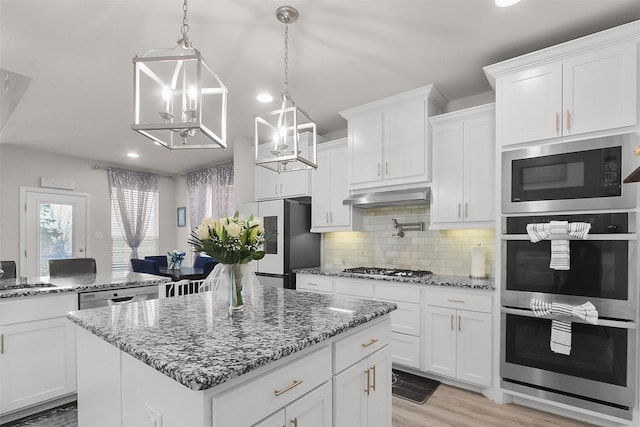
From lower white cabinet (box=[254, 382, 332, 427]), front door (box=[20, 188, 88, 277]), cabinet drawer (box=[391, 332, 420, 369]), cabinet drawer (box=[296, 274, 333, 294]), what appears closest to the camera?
lower white cabinet (box=[254, 382, 332, 427])

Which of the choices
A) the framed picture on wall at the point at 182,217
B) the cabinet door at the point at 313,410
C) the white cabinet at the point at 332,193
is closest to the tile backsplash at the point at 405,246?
the white cabinet at the point at 332,193

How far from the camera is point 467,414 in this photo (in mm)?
2414

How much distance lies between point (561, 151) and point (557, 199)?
332 mm

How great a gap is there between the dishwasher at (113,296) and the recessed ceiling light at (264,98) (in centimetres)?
204

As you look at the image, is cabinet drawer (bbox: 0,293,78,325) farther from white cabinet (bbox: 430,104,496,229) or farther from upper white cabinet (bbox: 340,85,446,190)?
white cabinet (bbox: 430,104,496,229)

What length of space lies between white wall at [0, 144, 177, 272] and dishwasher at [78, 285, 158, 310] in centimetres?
407

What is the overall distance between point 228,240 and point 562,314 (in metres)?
2.24

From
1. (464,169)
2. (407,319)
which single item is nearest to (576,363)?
(407,319)

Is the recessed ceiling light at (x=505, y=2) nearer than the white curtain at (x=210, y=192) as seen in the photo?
Yes

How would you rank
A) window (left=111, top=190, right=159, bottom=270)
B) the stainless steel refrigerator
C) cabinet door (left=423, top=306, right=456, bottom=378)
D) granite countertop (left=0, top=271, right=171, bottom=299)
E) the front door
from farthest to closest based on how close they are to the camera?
window (left=111, top=190, right=159, bottom=270) → the front door → the stainless steel refrigerator → cabinet door (left=423, top=306, right=456, bottom=378) → granite countertop (left=0, top=271, right=171, bottom=299)

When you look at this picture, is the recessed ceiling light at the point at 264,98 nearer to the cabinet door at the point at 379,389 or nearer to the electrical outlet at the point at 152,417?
the cabinet door at the point at 379,389

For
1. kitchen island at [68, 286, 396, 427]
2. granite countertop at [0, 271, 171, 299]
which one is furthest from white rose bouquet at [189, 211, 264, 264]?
granite countertop at [0, 271, 171, 299]

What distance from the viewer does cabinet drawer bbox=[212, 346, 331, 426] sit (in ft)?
3.25

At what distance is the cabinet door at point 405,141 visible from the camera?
320 centimetres
